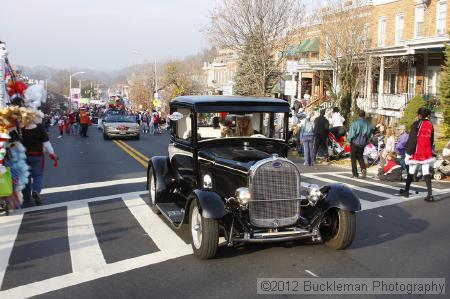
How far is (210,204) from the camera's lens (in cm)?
632

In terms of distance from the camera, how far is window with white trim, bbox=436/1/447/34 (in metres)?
25.7

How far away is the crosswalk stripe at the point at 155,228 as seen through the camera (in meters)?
7.04

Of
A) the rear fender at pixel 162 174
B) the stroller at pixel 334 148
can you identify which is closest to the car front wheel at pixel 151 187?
the rear fender at pixel 162 174

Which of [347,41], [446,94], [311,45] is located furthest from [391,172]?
[311,45]

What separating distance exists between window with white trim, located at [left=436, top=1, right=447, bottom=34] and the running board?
70.9 feet

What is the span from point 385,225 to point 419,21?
886 inches

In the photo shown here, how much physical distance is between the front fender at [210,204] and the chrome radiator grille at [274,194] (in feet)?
1.35

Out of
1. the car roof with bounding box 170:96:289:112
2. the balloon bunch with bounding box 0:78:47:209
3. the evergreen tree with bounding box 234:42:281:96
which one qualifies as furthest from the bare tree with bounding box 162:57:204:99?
the car roof with bounding box 170:96:289:112

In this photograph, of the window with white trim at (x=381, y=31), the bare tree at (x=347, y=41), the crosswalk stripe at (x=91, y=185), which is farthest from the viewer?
the window with white trim at (x=381, y=31)

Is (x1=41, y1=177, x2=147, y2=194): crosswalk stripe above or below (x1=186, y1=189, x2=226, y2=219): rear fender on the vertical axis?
below

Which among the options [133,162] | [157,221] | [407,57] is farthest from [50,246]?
[407,57]

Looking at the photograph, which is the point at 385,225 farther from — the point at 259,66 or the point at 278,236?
the point at 259,66

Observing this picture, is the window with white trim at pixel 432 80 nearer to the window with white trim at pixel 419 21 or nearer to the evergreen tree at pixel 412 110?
the window with white trim at pixel 419 21

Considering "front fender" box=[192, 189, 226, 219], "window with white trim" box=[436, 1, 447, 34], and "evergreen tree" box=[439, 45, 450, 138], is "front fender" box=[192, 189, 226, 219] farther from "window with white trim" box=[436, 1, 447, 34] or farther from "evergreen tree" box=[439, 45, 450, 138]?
"window with white trim" box=[436, 1, 447, 34]
